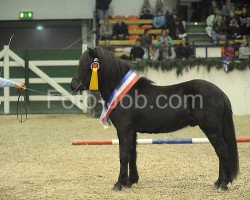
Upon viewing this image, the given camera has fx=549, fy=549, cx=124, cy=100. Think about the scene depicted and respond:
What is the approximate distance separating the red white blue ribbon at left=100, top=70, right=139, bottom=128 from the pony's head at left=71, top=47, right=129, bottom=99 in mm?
60

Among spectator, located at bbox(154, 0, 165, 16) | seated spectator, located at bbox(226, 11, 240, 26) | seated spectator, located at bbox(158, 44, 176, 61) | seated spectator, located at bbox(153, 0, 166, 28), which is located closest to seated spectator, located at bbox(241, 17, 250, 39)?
seated spectator, located at bbox(226, 11, 240, 26)

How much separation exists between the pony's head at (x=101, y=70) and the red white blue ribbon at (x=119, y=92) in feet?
0.20

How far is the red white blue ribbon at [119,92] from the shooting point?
6.64 metres

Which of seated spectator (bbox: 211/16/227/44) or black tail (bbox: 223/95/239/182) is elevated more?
seated spectator (bbox: 211/16/227/44)

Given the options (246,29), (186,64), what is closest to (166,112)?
(186,64)

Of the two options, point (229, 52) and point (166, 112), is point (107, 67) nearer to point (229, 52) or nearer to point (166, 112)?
point (166, 112)

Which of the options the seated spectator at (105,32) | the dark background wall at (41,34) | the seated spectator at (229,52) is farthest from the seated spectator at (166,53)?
the dark background wall at (41,34)

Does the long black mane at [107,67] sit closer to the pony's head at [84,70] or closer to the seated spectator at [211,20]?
the pony's head at [84,70]

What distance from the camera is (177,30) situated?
62.7 feet

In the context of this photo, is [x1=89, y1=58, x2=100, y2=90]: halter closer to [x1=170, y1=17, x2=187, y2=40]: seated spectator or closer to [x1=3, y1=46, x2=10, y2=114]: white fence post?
[x1=3, y1=46, x2=10, y2=114]: white fence post

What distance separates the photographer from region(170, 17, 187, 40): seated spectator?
19.0 metres

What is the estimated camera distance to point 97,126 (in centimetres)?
1339

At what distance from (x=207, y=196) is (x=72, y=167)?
251 cm

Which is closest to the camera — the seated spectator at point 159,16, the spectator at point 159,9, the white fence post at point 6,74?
the white fence post at point 6,74
